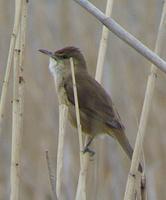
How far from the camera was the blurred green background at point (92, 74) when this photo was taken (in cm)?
326

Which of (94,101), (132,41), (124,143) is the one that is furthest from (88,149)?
(132,41)

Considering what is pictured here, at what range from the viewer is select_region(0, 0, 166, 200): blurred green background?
10.7ft

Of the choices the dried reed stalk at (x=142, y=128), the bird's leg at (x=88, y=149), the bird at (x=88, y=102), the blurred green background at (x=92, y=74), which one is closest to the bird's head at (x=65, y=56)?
the bird at (x=88, y=102)

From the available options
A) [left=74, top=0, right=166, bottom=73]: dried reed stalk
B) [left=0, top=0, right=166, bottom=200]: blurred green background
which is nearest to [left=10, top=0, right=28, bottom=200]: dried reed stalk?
[left=74, top=0, right=166, bottom=73]: dried reed stalk

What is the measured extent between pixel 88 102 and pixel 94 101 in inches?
1.2

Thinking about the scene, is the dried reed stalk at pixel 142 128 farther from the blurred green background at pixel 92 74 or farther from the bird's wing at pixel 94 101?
the blurred green background at pixel 92 74

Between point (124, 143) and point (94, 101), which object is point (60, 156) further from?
point (94, 101)

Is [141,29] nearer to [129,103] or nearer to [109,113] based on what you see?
[129,103]

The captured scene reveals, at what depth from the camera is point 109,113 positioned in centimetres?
252

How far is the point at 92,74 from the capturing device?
3318 mm

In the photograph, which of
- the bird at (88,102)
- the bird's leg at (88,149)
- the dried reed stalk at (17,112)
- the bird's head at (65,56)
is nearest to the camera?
the dried reed stalk at (17,112)

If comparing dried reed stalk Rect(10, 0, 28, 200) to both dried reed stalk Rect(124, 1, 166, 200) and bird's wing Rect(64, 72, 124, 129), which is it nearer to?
dried reed stalk Rect(124, 1, 166, 200)

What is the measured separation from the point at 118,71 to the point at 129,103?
193mm

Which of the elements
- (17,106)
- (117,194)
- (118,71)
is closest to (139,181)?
(17,106)
